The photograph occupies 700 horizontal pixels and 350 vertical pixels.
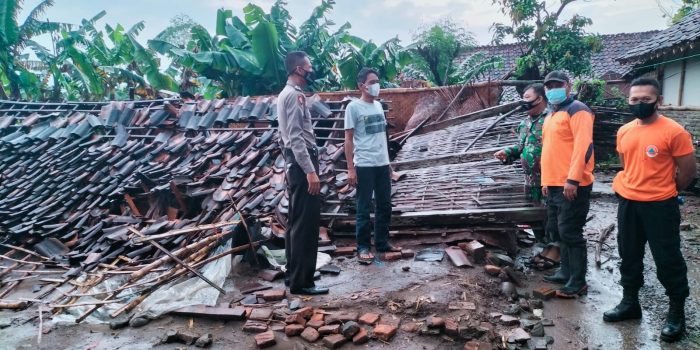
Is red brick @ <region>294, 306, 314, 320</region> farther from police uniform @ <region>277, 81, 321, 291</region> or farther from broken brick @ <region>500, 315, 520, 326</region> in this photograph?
broken brick @ <region>500, 315, 520, 326</region>

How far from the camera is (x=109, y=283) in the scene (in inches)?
175

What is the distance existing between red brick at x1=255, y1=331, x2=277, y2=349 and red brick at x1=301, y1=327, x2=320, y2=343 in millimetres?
213

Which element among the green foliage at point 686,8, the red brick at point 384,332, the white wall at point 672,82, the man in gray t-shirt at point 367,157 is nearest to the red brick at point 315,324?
the red brick at point 384,332

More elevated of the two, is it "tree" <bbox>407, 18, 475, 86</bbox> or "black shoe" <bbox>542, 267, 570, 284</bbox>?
"tree" <bbox>407, 18, 475, 86</bbox>

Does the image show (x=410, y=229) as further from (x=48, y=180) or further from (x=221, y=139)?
(x=48, y=180)

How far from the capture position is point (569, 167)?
Answer: 384 cm

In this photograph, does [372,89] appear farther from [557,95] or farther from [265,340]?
[265,340]

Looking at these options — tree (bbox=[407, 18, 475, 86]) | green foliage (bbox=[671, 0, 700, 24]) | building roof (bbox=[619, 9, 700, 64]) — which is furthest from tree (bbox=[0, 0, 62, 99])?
green foliage (bbox=[671, 0, 700, 24])

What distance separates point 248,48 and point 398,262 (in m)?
10.3

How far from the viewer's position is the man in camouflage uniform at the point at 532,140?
4.39 meters

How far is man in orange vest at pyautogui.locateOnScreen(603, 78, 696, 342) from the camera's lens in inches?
119

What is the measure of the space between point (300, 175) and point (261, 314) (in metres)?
1.18

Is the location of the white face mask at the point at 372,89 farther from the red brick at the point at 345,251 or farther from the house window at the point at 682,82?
the house window at the point at 682,82

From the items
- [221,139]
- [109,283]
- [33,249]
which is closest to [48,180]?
[33,249]
